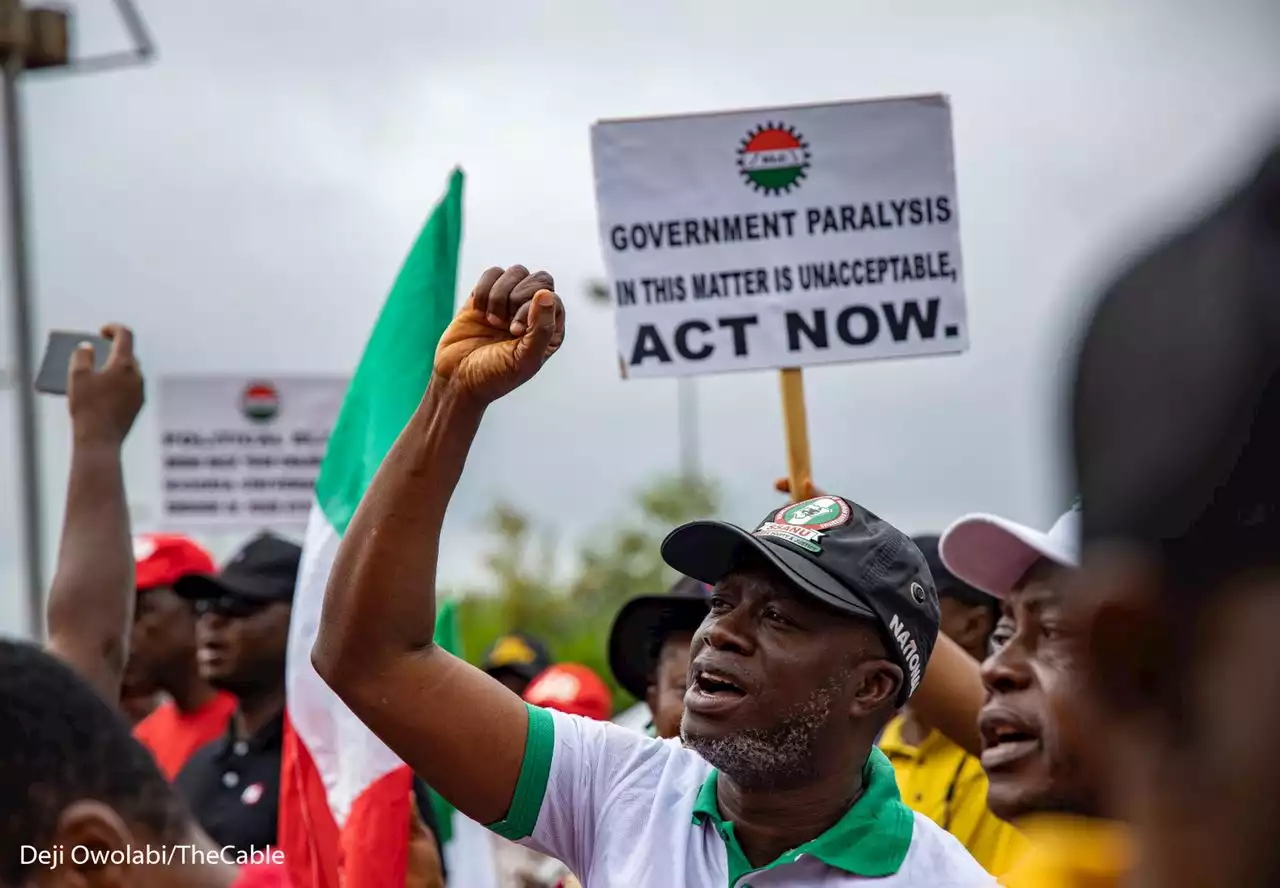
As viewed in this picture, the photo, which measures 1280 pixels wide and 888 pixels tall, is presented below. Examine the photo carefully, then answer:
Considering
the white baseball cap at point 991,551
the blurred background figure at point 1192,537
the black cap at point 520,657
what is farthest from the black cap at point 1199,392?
the black cap at point 520,657

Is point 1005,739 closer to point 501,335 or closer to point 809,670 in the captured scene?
point 809,670

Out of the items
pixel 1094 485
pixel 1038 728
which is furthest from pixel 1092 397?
pixel 1038 728

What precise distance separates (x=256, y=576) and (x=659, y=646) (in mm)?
1696

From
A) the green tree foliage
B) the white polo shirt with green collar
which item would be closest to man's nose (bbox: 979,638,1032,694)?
the white polo shirt with green collar

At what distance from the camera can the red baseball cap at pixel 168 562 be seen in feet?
20.5

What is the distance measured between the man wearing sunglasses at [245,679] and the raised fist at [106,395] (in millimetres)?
1623

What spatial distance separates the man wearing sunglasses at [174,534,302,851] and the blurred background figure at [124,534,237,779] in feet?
1.16

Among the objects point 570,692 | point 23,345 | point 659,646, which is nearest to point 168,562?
point 570,692

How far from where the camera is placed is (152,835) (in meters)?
1.64

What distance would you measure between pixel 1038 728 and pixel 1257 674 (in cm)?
229

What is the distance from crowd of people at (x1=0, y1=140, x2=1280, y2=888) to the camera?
770 mm

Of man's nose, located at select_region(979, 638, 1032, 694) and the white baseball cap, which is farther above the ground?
the white baseball cap

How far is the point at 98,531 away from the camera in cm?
374

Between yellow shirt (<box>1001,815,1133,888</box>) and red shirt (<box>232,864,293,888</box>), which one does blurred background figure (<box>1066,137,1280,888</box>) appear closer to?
yellow shirt (<box>1001,815,1133,888</box>)
